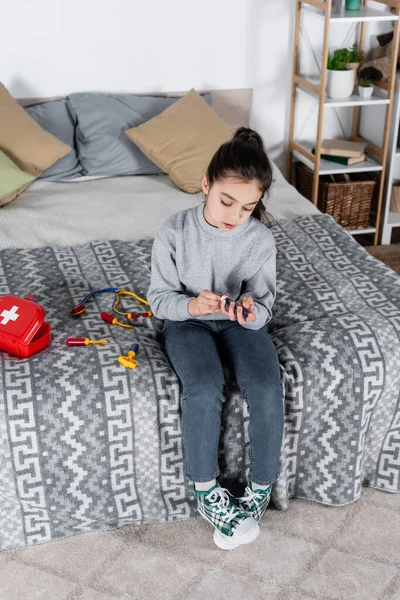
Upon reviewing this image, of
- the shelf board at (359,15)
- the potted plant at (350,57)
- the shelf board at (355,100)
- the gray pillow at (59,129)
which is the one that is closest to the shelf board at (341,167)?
the shelf board at (355,100)

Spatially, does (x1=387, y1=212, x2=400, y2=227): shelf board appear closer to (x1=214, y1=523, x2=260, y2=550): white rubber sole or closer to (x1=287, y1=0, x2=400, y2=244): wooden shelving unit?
(x1=287, y1=0, x2=400, y2=244): wooden shelving unit

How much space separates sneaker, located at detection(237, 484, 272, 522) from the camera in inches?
73.9

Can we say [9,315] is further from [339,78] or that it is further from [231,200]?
[339,78]

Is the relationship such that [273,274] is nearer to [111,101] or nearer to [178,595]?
[178,595]

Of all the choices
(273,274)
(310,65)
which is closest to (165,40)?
(310,65)

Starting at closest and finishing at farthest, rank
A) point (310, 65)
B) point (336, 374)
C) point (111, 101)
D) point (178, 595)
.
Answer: point (178, 595), point (336, 374), point (111, 101), point (310, 65)

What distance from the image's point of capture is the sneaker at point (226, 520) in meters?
1.83

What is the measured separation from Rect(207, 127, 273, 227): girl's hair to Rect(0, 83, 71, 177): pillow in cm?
133

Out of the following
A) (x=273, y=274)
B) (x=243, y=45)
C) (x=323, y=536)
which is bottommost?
(x=323, y=536)

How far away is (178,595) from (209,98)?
7.44ft

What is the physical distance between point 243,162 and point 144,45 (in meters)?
1.76

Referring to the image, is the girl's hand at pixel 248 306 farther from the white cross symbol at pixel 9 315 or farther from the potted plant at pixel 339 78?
the potted plant at pixel 339 78

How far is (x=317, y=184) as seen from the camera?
3.36 m

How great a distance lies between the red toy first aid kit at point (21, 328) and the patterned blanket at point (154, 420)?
1.3 inches
